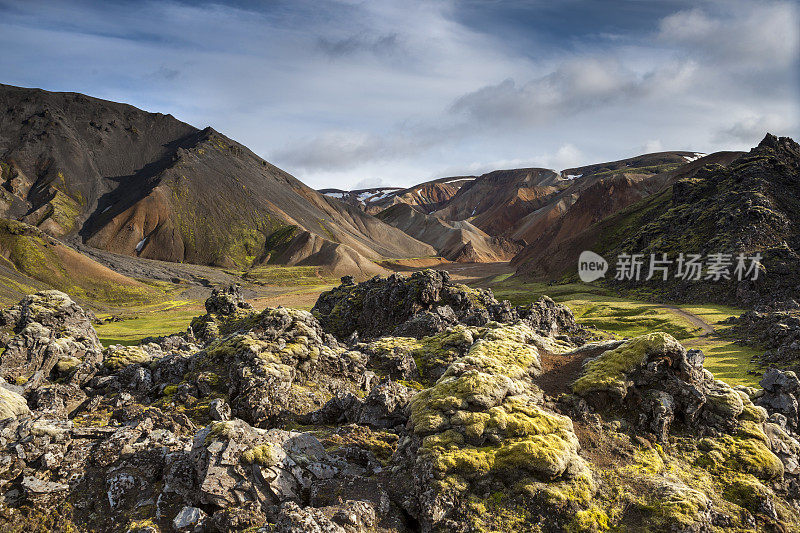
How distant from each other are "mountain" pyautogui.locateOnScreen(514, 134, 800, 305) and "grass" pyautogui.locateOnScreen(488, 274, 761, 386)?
850 centimetres

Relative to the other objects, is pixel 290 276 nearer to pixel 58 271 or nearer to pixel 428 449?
pixel 58 271

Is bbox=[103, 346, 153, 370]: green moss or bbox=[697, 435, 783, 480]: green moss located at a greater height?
bbox=[697, 435, 783, 480]: green moss

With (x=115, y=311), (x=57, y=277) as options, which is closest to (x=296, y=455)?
(x=115, y=311)

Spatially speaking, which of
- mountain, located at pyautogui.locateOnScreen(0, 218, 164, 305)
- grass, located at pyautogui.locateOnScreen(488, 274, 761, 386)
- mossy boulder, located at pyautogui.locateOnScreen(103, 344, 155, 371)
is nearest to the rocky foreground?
mossy boulder, located at pyautogui.locateOnScreen(103, 344, 155, 371)

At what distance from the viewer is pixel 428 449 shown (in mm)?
14461

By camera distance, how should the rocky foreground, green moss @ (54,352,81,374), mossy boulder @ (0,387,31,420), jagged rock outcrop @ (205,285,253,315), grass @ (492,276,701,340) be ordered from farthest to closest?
jagged rock outcrop @ (205,285,253,315) < grass @ (492,276,701,340) < green moss @ (54,352,81,374) < mossy boulder @ (0,387,31,420) < the rocky foreground

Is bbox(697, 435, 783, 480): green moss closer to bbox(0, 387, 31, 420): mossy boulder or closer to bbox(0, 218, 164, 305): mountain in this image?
bbox(0, 387, 31, 420): mossy boulder

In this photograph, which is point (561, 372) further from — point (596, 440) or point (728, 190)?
point (728, 190)

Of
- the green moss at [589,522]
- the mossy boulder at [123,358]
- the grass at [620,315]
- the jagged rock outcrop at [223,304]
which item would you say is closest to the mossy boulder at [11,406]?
the mossy boulder at [123,358]

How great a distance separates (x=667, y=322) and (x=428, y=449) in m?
63.5

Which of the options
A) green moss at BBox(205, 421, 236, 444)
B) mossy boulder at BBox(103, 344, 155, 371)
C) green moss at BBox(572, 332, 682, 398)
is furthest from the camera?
mossy boulder at BBox(103, 344, 155, 371)

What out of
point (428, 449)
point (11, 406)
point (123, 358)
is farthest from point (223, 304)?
point (428, 449)

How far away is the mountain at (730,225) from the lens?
256 feet

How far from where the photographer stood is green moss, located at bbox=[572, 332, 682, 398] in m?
17.8
